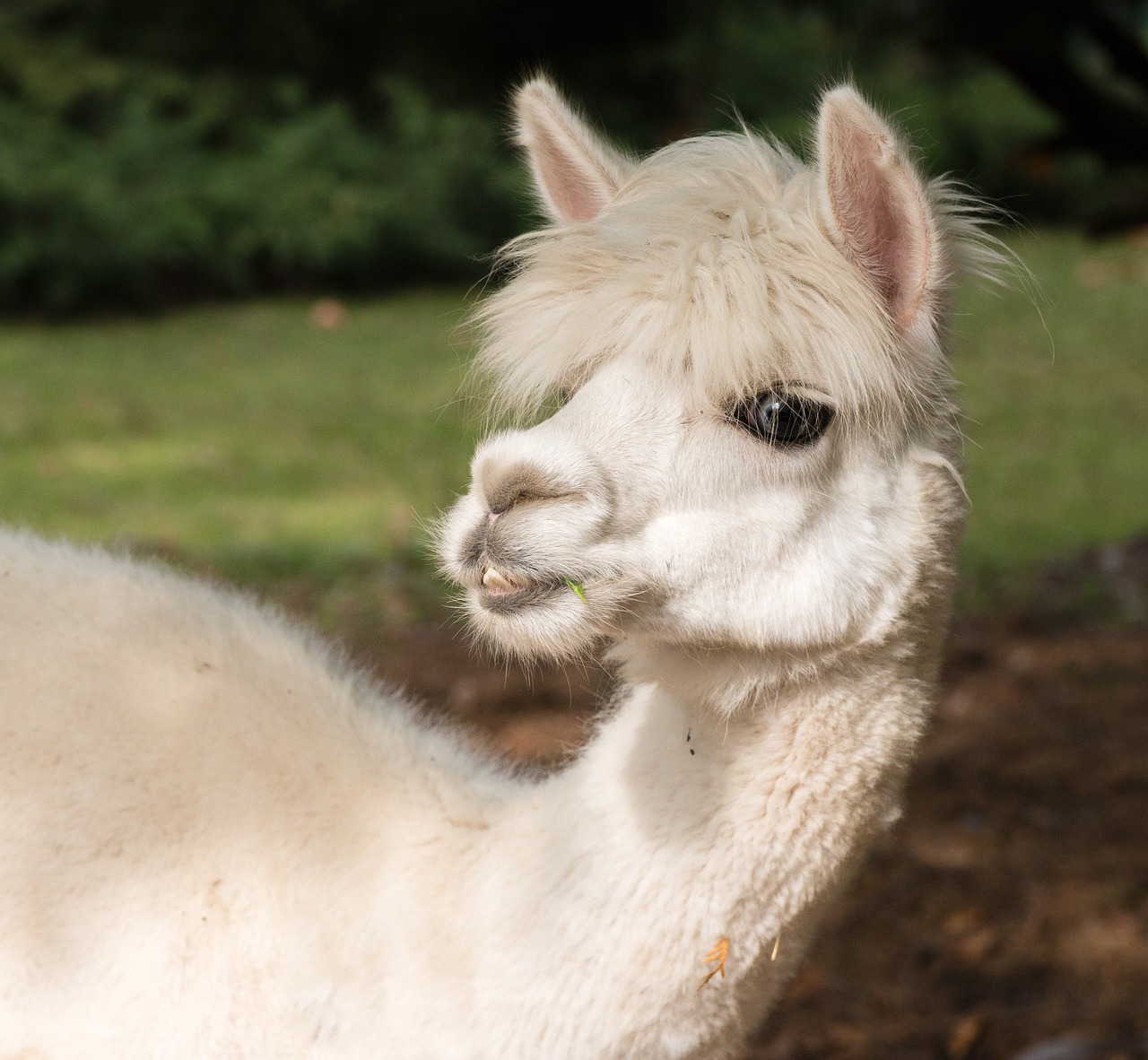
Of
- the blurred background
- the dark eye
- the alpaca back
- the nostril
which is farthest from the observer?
the blurred background

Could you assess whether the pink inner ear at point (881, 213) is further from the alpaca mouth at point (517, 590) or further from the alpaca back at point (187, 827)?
the alpaca back at point (187, 827)

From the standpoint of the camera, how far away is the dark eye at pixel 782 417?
2.04 m

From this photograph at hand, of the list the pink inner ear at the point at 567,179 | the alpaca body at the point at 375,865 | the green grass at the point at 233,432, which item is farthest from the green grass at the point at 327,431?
the alpaca body at the point at 375,865

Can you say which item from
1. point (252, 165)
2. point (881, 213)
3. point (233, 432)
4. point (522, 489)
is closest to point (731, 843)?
point (522, 489)

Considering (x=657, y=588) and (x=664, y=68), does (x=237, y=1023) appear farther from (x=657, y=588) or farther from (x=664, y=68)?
(x=664, y=68)

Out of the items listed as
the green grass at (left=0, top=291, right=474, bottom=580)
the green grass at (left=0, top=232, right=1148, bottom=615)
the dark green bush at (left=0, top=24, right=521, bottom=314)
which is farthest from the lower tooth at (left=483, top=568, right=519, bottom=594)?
the dark green bush at (left=0, top=24, right=521, bottom=314)

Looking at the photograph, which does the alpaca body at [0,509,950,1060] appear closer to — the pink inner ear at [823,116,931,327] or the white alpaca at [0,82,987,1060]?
the white alpaca at [0,82,987,1060]

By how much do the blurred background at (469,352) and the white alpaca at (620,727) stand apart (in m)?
0.35

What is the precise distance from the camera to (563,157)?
2.47 meters

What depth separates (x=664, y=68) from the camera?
16.7 meters

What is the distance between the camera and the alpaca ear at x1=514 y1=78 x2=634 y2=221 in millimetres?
2418

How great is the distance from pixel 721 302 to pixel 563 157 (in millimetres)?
619

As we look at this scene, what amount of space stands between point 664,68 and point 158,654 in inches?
613

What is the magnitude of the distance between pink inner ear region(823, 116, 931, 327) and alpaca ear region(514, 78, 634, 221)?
1.71ft
